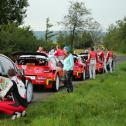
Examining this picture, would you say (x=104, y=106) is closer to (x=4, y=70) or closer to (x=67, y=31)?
(x=4, y=70)

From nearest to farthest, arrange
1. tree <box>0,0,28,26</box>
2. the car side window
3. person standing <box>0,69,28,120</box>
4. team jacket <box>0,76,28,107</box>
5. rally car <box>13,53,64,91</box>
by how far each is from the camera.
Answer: person standing <box>0,69,28,120</box>, team jacket <box>0,76,28,107</box>, the car side window, rally car <box>13,53,64,91</box>, tree <box>0,0,28,26</box>

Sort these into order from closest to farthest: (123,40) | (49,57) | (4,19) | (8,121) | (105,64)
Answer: (8,121) < (49,57) < (105,64) < (4,19) < (123,40)

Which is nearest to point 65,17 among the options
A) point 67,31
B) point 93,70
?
point 67,31

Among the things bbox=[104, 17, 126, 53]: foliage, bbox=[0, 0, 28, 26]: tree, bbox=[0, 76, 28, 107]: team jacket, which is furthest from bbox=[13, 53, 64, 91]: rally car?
bbox=[104, 17, 126, 53]: foliage

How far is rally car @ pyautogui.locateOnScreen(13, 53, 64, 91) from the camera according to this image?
812 inches

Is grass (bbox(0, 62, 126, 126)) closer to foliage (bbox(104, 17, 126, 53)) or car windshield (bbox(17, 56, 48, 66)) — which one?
car windshield (bbox(17, 56, 48, 66))

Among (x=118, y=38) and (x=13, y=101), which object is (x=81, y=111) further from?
(x=118, y=38)

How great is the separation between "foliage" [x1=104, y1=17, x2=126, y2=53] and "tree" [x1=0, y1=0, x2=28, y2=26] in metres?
64.7

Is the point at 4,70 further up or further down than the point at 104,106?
further up

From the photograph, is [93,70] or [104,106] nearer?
[104,106]

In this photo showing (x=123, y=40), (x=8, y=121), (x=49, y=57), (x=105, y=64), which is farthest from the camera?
(x=123, y=40)

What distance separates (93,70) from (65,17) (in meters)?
44.7

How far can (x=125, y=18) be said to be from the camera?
113 m

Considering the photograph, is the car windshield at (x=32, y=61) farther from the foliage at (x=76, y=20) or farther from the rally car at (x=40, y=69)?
the foliage at (x=76, y=20)
